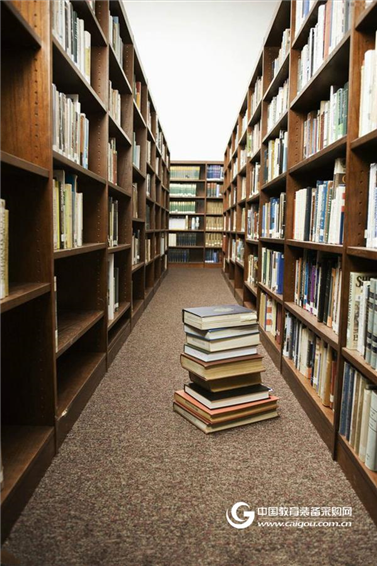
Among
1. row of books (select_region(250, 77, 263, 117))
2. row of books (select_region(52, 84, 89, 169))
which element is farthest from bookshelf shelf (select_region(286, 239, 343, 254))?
row of books (select_region(250, 77, 263, 117))

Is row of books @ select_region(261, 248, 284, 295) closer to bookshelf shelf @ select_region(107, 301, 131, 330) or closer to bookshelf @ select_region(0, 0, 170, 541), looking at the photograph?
bookshelf shelf @ select_region(107, 301, 131, 330)

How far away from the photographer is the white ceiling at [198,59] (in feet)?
21.6

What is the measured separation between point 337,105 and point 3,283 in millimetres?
1293

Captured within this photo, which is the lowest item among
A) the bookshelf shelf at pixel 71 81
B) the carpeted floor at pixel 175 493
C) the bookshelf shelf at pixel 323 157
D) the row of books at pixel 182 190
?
the carpeted floor at pixel 175 493

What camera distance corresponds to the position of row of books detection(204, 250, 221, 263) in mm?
7988

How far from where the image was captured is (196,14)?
21.7ft

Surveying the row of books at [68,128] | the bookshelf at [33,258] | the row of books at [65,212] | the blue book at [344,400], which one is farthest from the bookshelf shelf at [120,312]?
the blue book at [344,400]

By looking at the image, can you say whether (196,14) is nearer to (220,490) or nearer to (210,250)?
(210,250)

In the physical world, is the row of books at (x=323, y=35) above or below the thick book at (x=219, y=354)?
above

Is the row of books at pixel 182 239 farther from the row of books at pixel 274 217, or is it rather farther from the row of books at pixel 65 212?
the row of books at pixel 65 212

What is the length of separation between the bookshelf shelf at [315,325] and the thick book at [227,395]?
0.99ft

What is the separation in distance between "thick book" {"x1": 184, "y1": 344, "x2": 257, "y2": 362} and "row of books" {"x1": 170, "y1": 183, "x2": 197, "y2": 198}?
20.5ft

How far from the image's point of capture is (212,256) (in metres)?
8.01

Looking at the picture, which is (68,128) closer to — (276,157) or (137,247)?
(276,157)
